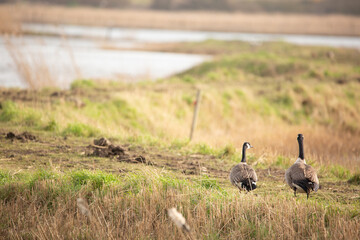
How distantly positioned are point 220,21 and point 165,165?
73.4 meters

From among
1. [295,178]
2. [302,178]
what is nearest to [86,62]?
[295,178]

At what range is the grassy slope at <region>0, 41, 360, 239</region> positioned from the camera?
7840mm

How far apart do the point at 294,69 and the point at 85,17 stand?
143 ft

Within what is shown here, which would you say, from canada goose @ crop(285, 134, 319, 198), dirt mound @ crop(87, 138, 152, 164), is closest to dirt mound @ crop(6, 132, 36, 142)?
dirt mound @ crop(87, 138, 152, 164)

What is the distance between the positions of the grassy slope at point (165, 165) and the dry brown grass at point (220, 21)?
156 ft

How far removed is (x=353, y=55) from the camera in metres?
37.9

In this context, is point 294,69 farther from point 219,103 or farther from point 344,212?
point 344,212

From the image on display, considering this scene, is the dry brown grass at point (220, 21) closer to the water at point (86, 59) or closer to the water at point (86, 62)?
the water at point (86, 59)

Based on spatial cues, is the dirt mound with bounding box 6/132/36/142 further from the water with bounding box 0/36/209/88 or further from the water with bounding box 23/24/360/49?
the water with bounding box 23/24/360/49

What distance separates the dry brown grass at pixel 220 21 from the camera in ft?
227

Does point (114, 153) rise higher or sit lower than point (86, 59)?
lower

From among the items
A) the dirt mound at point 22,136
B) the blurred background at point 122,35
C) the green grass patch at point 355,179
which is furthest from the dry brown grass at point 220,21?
the green grass patch at point 355,179

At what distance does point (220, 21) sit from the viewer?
3182 inches

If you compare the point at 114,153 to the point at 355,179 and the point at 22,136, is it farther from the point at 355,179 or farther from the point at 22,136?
the point at 355,179
